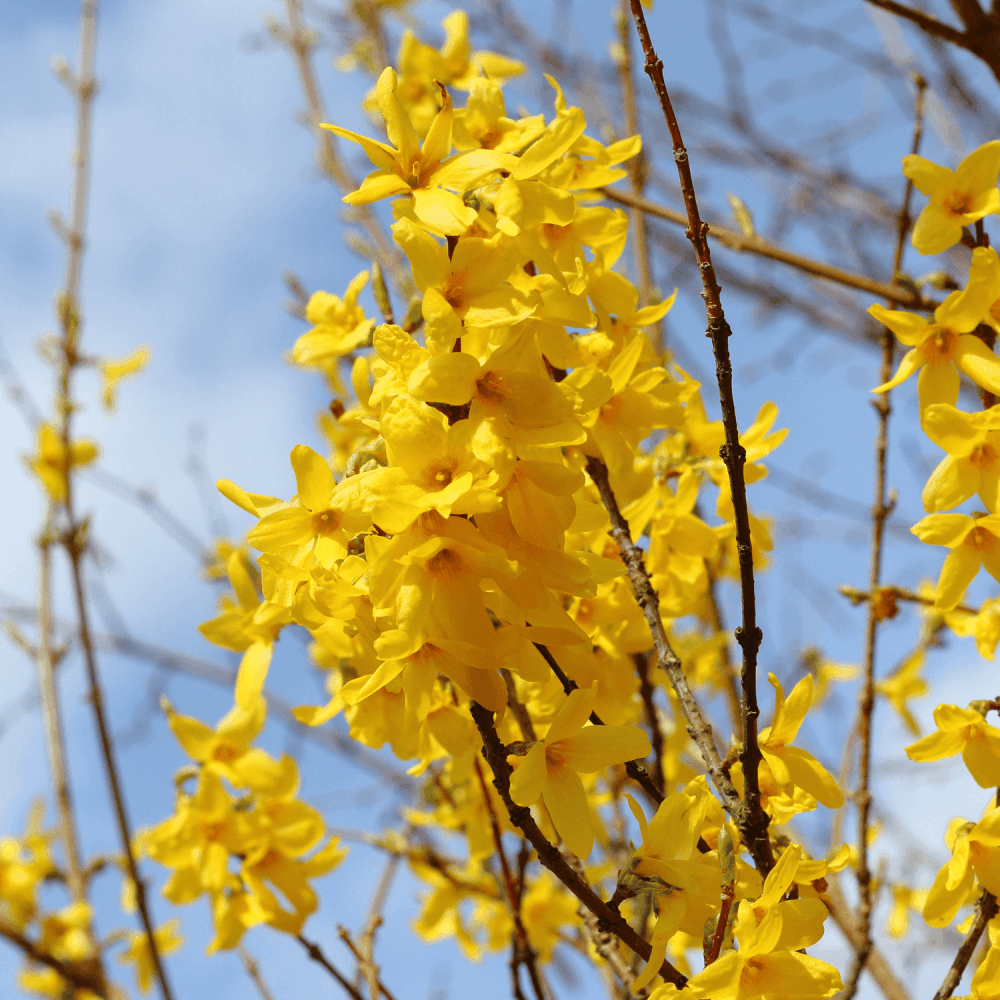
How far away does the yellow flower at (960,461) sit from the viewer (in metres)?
1.22

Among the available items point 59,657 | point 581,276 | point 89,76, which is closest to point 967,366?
point 581,276

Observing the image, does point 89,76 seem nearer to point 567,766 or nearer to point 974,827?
point 567,766

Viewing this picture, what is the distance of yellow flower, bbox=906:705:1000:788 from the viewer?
1220mm

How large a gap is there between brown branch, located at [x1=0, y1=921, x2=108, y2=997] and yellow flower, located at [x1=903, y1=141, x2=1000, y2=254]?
2500 millimetres

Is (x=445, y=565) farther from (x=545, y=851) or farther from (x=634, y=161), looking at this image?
(x=634, y=161)

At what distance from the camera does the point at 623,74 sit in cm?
260

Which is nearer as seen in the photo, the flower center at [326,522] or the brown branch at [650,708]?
the flower center at [326,522]

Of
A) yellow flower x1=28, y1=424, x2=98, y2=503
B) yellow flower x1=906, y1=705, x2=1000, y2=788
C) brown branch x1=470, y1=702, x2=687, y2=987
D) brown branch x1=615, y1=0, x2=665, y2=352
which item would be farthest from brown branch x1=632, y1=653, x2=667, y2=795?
yellow flower x1=28, y1=424, x2=98, y2=503

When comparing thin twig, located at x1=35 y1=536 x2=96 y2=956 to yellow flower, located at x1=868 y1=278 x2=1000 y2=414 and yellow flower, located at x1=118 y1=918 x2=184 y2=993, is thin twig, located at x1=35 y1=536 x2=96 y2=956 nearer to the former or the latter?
yellow flower, located at x1=118 y1=918 x2=184 y2=993

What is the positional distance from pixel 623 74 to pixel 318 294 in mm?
1562

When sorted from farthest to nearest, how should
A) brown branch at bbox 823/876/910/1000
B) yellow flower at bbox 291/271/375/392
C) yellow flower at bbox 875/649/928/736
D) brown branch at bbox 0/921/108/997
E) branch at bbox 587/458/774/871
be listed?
yellow flower at bbox 875/649/928/736, brown branch at bbox 0/921/108/997, brown branch at bbox 823/876/910/1000, yellow flower at bbox 291/271/375/392, branch at bbox 587/458/774/871

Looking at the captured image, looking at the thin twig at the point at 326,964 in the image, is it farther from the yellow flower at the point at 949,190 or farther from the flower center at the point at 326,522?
the yellow flower at the point at 949,190

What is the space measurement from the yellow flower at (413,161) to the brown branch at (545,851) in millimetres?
643

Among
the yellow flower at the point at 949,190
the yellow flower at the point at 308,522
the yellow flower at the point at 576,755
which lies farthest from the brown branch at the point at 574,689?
the yellow flower at the point at 949,190
